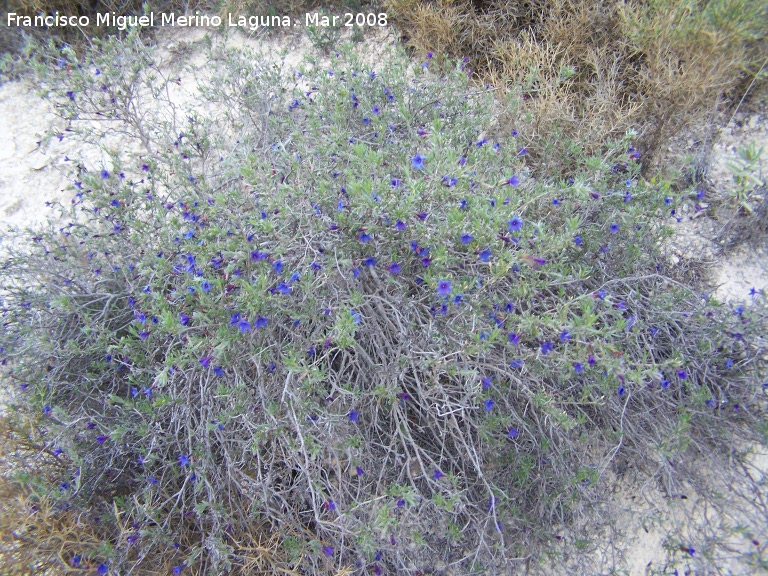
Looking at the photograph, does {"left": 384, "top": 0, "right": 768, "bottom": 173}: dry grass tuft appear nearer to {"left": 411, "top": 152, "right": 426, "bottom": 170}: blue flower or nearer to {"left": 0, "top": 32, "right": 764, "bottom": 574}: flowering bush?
{"left": 0, "top": 32, "right": 764, "bottom": 574}: flowering bush

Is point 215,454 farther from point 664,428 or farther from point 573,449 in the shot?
point 664,428

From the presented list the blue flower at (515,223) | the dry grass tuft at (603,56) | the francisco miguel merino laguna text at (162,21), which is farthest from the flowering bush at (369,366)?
the francisco miguel merino laguna text at (162,21)

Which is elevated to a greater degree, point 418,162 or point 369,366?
point 418,162

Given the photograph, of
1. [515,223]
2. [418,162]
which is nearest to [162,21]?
[418,162]

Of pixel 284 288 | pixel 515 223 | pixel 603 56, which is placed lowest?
pixel 284 288

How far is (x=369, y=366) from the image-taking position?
220cm

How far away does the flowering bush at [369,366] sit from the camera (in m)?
1.96

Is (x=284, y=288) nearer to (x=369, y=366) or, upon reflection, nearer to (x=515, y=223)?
(x=369, y=366)

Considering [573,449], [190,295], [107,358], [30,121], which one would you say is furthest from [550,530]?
[30,121]

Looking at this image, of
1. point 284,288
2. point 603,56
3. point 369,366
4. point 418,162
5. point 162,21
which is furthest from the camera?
point 162,21

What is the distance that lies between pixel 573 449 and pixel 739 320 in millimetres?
982

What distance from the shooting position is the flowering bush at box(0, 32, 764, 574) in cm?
196

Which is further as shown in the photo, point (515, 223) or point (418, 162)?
point (418, 162)

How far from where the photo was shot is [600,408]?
7.43 ft
